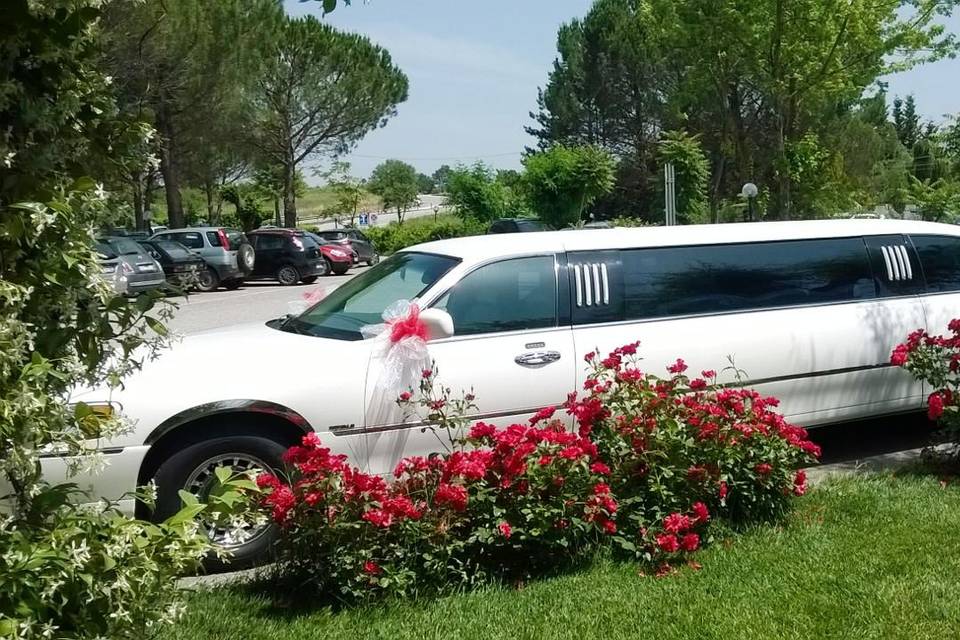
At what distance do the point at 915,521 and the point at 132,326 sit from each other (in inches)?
166

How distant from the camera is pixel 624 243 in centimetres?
575

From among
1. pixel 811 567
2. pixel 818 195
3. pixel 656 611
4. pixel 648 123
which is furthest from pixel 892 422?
pixel 648 123

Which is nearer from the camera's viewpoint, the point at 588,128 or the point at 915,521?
the point at 915,521

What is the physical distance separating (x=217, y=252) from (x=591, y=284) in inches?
859

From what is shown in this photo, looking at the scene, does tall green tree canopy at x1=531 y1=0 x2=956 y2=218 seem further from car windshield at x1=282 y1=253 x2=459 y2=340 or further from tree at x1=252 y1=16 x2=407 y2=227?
car windshield at x1=282 y1=253 x2=459 y2=340

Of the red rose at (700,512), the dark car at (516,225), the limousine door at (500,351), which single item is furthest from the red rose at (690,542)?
the dark car at (516,225)

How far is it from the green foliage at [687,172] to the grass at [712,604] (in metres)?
28.6

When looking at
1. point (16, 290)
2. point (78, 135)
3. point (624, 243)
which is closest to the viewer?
point (16, 290)

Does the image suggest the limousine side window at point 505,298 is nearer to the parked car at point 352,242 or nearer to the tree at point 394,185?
the parked car at point 352,242

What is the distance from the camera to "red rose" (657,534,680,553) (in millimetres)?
4221

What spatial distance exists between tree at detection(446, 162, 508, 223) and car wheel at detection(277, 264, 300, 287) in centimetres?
1770

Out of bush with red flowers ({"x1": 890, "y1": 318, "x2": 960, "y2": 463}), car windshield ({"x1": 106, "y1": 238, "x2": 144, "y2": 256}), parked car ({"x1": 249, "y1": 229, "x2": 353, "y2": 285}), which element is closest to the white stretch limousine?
bush with red flowers ({"x1": 890, "y1": 318, "x2": 960, "y2": 463})

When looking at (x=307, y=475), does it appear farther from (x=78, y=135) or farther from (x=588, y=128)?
(x=588, y=128)

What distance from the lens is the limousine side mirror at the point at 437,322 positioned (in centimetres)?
483
